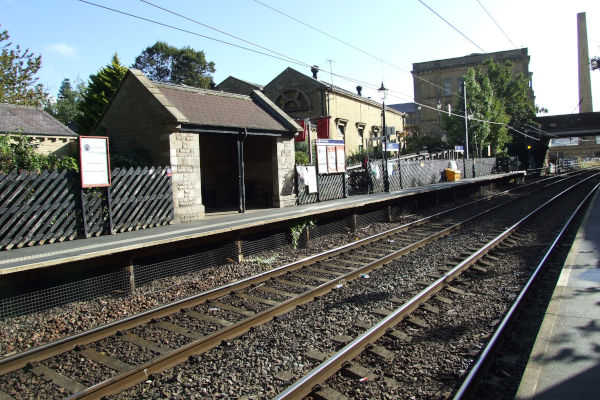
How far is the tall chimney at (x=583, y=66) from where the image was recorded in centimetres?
7425

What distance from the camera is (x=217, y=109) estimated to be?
48.3ft

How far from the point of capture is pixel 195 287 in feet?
25.8

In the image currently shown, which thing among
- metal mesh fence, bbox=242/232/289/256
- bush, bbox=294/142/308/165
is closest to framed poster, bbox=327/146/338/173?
bush, bbox=294/142/308/165

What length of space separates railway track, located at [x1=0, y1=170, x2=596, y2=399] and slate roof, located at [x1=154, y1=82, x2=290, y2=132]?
6467mm

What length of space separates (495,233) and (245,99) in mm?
10533

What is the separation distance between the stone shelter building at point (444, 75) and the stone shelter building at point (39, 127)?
49.9 metres

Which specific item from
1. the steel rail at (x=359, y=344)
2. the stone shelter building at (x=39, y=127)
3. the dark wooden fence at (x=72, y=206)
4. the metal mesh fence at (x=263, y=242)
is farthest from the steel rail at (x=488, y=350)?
the stone shelter building at (x=39, y=127)

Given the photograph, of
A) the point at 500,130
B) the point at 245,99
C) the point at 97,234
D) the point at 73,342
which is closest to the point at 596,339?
the point at 73,342

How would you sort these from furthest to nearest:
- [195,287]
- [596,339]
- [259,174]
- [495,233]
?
[259,174] < [495,233] < [195,287] < [596,339]

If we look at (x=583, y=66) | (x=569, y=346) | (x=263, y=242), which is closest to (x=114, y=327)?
(x=569, y=346)

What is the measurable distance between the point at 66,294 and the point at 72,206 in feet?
9.46

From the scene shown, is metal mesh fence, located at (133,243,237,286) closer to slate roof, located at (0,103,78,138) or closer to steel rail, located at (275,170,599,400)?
steel rail, located at (275,170,599,400)

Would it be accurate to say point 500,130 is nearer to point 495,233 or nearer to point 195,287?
point 495,233

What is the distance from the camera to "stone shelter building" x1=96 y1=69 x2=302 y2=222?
480 inches
